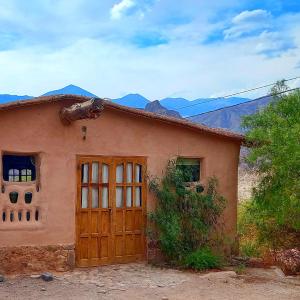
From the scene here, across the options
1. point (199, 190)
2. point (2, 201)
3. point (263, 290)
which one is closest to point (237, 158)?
point (199, 190)

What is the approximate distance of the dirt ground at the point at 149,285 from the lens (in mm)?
7320

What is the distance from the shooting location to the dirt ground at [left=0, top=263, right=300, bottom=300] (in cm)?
732

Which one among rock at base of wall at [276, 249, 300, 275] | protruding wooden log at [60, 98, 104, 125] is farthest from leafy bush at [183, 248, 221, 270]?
protruding wooden log at [60, 98, 104, 125]

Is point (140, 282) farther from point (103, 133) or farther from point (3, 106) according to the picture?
point (3, 106)

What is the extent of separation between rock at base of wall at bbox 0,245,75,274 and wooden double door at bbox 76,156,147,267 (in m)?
0.26

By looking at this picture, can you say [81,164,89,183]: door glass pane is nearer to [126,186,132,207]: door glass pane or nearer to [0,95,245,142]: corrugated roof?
[126,186,132,207]: door glass pane

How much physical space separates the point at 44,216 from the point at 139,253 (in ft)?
6.92

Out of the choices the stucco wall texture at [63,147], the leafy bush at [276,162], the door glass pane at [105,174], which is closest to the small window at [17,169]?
the stucco wall texture at [63,147]

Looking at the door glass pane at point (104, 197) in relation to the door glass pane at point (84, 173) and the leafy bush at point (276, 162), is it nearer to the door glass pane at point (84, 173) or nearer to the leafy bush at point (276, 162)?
the door glass pane at point (84, 173)

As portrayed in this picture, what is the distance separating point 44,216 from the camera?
870cm

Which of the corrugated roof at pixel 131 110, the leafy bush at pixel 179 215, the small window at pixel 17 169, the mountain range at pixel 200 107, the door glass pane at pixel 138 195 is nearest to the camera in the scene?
the corrugated roof at pixel 131 110

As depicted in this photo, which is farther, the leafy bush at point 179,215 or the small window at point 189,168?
the small window at point 189,168

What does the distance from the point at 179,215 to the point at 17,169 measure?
3.48 meters

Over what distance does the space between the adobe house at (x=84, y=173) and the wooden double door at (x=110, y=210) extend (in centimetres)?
2
